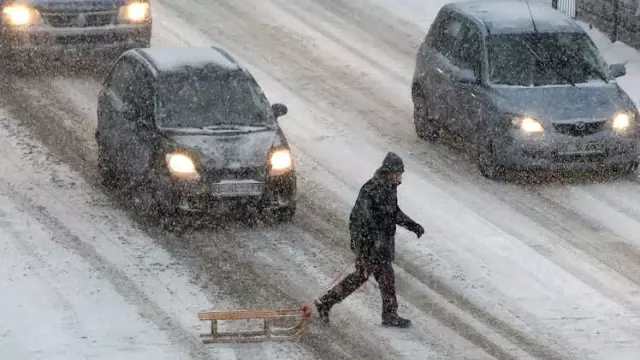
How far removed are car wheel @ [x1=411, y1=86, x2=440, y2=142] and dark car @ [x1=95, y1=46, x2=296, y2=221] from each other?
329 cm

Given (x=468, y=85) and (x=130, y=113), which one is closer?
(x=130, y=113)

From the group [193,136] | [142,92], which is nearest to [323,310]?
Answer: [193,136]

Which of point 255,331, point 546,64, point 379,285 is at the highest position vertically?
point 546,64

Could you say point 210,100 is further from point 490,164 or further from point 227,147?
point 490,164

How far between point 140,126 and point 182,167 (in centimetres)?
99

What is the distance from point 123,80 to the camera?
1861 cm

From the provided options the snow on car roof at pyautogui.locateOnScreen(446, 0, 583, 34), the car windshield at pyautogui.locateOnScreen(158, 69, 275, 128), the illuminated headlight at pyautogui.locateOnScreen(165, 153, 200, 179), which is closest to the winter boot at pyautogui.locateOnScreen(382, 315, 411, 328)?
the illuminated headlight at pyautogui.locateOnScreen(165, 153, 200, 179)

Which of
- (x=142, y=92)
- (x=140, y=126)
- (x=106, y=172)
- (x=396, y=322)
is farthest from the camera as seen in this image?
(x=106, y=172)

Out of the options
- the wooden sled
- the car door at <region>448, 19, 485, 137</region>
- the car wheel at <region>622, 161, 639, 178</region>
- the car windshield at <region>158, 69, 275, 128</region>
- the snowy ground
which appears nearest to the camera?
the wooden sled

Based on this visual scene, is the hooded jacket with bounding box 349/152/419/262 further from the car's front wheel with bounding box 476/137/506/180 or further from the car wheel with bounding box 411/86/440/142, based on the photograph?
the car wheel with bounding box 411/86/440/142

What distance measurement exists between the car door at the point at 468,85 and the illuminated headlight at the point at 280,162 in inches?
130

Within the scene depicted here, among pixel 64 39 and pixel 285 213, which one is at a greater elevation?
pixel 285 213

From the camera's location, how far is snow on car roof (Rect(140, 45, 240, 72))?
1833cm

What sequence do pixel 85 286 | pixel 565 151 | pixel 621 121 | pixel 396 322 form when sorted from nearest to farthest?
pixel 396 322 < pixel 85 286 < pixel 565 151 < pixel 621 121
